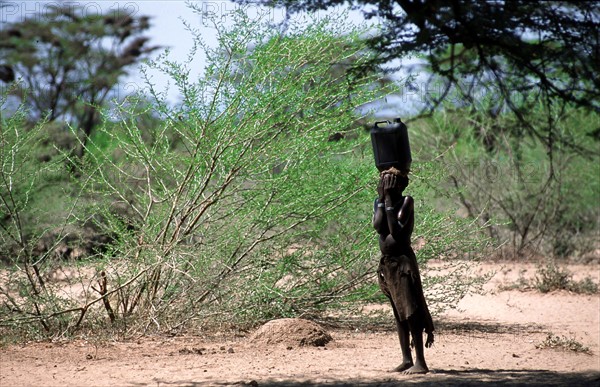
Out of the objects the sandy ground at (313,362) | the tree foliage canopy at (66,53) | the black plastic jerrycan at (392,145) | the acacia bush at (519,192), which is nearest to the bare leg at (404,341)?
the sandy ground at (313,362)

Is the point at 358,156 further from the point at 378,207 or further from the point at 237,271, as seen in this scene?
the point at 378,207

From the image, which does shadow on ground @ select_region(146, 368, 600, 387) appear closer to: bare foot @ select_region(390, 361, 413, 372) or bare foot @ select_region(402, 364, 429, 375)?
bare foot @ select_region(402, 364, 429, 375)

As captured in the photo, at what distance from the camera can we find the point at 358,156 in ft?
33.2

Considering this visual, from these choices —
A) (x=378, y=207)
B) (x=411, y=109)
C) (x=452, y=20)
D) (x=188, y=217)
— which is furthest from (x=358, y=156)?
(x=411, y=109)

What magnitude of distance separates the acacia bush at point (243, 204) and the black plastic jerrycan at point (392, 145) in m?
1.62

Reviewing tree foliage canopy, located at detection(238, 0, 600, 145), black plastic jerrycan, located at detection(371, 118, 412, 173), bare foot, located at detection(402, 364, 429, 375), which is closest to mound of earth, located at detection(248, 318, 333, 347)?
bare foot, located at detection(402, 364, 429, 375)

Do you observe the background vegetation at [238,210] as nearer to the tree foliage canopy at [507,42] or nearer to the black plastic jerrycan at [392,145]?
the black plastic jerrycan at [392,145]

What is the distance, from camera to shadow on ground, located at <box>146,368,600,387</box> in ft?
20.8

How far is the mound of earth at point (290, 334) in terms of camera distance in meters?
8.25

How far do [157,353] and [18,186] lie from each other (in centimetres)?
426

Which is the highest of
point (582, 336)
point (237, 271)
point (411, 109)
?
point (411, 109)

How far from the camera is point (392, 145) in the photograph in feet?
22.9

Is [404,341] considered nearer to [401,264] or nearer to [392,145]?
[401,264]

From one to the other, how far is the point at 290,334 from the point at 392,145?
235 centimetres
